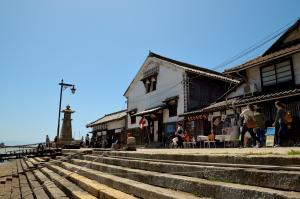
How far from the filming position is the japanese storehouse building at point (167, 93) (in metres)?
22.1

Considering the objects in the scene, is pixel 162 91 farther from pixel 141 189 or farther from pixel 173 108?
pixel 141 189

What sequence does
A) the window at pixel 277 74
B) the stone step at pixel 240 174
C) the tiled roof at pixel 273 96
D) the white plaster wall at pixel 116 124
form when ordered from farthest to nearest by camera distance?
the white plaster wall at pixel 116 124 < the window at pixel 277 74 < the tiled roof at pixel 273 96 < the stone step at pixel 240 174

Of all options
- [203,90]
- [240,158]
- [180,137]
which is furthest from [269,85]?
[240,158]

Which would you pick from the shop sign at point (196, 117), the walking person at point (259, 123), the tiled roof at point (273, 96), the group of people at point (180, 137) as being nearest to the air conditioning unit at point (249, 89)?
the tiled roof at point (273, 96)

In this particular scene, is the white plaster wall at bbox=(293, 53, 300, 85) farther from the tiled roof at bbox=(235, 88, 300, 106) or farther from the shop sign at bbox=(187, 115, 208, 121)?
the shop sign at bbox=(187, 115, 208, 121)

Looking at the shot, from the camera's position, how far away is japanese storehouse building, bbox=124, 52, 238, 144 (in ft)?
72.5

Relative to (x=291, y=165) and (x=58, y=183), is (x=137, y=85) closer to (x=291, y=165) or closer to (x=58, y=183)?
(x=58, y=183)

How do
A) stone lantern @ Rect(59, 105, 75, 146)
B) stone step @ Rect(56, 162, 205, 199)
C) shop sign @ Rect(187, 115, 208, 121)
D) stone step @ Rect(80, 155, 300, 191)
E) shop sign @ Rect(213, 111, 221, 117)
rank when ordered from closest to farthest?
stone step @ Rect(80, 155, 300, 191), stone step @ Rect(56, 162, 205, 199), shop sign @ Rect(213, 111, 221, 117), shop sign @ Rect(187, 115, 208, 121), stone lantern @ Rect(59, 105, 75, 146)

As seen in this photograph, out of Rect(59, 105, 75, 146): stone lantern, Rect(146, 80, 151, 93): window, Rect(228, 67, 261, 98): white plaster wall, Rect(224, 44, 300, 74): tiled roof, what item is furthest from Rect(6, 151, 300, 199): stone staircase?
Rect(146, 80, 151, 93): window

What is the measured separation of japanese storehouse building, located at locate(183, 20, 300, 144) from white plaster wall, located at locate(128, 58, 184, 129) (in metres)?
5.06

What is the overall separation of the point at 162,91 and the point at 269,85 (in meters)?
10.8

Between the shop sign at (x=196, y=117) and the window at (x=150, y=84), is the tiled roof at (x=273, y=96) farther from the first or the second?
the window at (x=150, y=84)

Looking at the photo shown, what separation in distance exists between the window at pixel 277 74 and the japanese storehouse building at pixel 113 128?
17916 millimetres

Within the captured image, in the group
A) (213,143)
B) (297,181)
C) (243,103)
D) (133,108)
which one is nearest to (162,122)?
(133,108)
